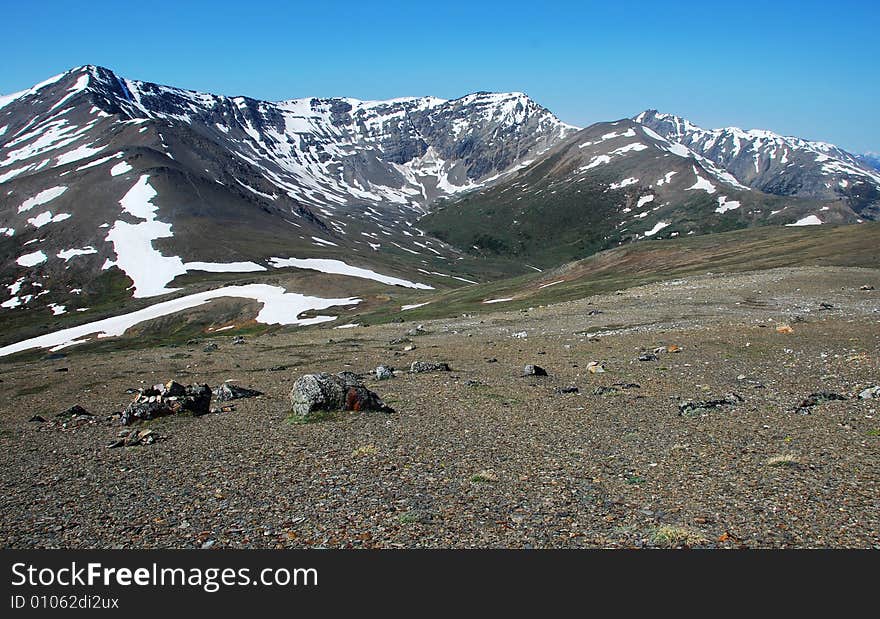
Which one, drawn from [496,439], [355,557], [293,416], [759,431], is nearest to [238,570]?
[355,557]

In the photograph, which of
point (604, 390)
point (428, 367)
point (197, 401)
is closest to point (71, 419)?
point (197, 401)

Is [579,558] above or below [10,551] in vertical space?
below

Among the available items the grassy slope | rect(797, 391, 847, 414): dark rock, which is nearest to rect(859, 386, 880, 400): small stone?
rect(797, 391, 847, 414): dark rock

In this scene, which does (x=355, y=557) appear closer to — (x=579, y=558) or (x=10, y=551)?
(x=579, y=558)

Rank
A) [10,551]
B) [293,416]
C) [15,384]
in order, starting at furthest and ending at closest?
[15,384]
[293,416]
[10,551]

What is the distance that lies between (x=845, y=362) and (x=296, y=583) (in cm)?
2971

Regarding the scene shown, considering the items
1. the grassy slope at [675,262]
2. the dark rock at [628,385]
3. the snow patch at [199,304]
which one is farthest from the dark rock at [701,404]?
the snow patch at [199,304]

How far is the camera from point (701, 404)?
24.1m

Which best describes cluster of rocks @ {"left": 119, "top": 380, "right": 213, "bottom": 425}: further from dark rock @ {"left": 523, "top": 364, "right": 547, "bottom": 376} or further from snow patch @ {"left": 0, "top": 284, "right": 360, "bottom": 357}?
snow patch @ {"left": 0, "top": 284, "right": 360, "bottom": 357}

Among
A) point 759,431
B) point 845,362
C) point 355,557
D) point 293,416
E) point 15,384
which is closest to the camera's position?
point 355,557

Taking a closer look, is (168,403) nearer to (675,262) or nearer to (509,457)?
(509,457)

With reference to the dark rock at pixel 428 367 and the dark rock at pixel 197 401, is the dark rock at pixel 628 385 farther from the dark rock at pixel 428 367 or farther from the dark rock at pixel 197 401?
the dark rock at pixel 197 401

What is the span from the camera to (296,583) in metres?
11.1

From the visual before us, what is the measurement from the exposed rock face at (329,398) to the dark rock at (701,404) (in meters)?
12.8
